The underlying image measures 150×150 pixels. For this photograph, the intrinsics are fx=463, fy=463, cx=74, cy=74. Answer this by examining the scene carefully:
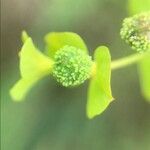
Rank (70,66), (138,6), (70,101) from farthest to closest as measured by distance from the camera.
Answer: (70,101), (138,6), (70,66)

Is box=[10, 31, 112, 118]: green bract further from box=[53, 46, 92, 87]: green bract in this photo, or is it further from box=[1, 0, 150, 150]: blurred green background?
box=[1, 0, 150, 150]: blurred green background

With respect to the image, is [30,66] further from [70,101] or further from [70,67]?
[70,101]

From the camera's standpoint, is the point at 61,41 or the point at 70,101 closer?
the point at 61,41

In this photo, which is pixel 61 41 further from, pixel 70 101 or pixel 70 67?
pixel 70 101

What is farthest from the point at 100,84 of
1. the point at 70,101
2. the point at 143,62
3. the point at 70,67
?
the point at 70,101

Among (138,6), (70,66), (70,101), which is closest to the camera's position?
(70,66)

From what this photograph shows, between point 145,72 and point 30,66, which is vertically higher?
point 30,66

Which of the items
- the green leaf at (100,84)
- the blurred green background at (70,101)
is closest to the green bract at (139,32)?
the green leaf at (100,84)
